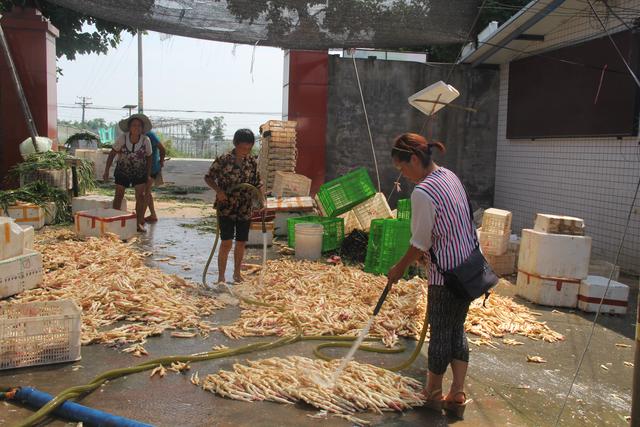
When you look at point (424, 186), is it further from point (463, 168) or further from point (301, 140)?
point (463, 168)

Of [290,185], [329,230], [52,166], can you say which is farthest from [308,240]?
[52,166]

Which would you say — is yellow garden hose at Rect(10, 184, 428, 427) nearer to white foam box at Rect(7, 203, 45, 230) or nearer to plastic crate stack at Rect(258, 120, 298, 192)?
white foam box at Rect(7, 203, 45, 230)

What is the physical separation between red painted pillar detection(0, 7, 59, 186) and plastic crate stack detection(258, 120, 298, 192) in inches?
194

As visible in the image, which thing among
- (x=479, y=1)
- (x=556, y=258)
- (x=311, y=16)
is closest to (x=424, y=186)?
(x=556, y=258)

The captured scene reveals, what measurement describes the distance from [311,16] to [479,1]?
3399 mm

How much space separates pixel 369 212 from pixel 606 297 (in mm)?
3783

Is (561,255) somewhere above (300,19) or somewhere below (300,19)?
below

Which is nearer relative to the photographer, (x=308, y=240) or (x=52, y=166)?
(x=308, y=240)

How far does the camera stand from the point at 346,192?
900 cm

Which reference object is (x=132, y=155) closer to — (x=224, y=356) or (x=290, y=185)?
(x=290, y=185)

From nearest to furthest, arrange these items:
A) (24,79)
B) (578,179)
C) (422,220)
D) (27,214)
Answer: (422,220) < (27,214) < (578,179) < (24,79)

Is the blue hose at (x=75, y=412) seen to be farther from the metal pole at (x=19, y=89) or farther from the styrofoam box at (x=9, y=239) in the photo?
the metal pole at (x=19, y=89)

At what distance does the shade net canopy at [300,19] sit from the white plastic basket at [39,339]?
7275mm

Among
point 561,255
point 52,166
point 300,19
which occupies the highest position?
point 300,19
